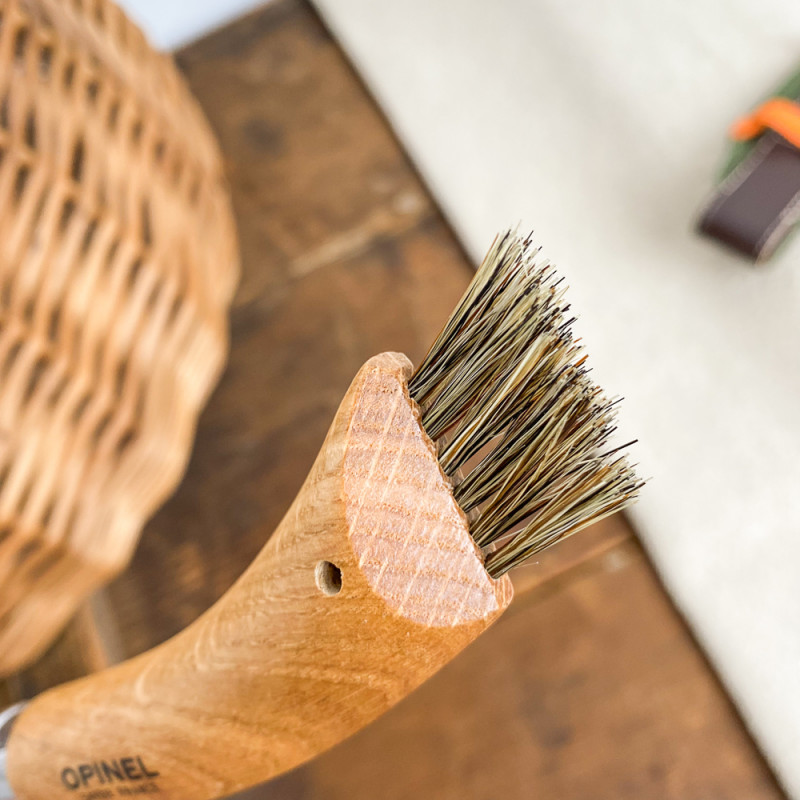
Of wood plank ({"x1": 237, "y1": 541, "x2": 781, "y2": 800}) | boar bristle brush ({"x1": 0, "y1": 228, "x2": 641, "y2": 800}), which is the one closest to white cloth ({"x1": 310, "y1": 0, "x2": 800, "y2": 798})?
wood plank ({"x1": 237, "y1": 541, "x2": 781, "y2": 800})

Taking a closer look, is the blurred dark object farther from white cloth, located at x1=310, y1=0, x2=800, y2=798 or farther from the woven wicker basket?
the woven wicker basket

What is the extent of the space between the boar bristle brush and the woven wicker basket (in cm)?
11

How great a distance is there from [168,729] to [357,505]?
0.10m

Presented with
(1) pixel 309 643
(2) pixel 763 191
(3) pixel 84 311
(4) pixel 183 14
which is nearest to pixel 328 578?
(1) pixel 309 643

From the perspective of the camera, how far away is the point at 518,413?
18 cm

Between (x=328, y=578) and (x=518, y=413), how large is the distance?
57mm

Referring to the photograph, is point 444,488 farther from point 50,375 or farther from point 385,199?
point 385,199

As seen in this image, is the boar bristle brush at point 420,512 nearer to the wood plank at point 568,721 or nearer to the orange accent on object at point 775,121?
the wood plank at point 568,721

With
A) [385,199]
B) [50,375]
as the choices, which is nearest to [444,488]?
[50,375]

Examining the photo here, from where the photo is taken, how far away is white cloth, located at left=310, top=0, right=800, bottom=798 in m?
0.30

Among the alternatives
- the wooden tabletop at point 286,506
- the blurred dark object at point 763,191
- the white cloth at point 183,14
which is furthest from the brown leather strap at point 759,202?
the white cloth at point 183,14

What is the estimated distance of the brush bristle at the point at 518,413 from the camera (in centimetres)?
17

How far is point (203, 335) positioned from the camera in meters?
0.32

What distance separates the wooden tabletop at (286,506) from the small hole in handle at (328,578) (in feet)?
0.43
